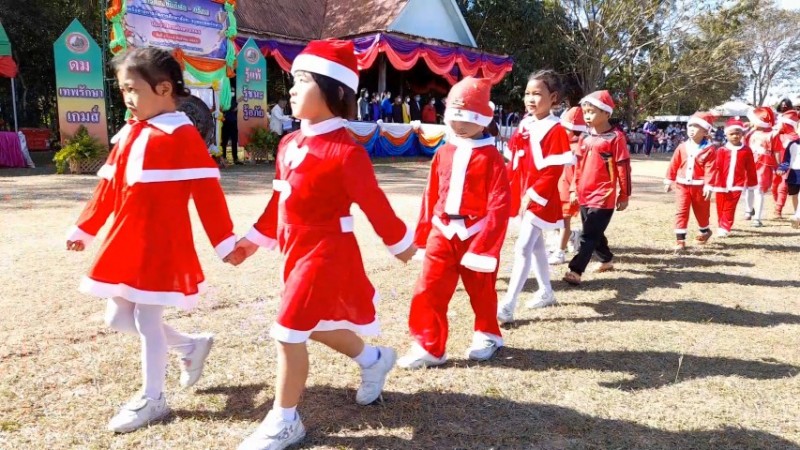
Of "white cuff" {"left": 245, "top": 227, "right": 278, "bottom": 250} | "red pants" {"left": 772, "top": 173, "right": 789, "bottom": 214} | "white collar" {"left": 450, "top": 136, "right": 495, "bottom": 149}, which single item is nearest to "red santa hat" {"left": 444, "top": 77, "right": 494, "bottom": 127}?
"white collar" {"left": 450, "top": 136, "right": 495, "bottom": 149}

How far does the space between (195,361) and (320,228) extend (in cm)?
102

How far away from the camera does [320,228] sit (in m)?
2.35

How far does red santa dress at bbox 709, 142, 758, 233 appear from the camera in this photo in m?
7.71

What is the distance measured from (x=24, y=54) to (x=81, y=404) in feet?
69.4

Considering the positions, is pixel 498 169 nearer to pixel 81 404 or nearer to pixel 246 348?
pixel 246 348

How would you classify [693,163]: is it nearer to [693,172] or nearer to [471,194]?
[693,172]

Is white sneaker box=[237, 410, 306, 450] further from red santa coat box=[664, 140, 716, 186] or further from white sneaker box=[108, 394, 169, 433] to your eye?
red santa coat box=[664, 140, 716, 186]

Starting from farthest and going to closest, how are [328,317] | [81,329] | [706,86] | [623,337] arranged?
[706,86], [623,337], [81,329], [328,317]

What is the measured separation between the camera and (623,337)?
12.7 feet

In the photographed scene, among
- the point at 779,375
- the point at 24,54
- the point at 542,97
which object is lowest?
the point at 779,375

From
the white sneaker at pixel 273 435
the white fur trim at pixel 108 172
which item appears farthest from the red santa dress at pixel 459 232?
the white fur trim at pixel 108 172

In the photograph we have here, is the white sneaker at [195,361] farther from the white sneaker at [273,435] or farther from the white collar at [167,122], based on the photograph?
the white collar at [167,122]

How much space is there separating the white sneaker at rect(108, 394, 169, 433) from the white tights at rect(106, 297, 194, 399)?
3 cm

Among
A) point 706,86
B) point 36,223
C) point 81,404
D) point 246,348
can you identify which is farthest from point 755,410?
point 706,86
